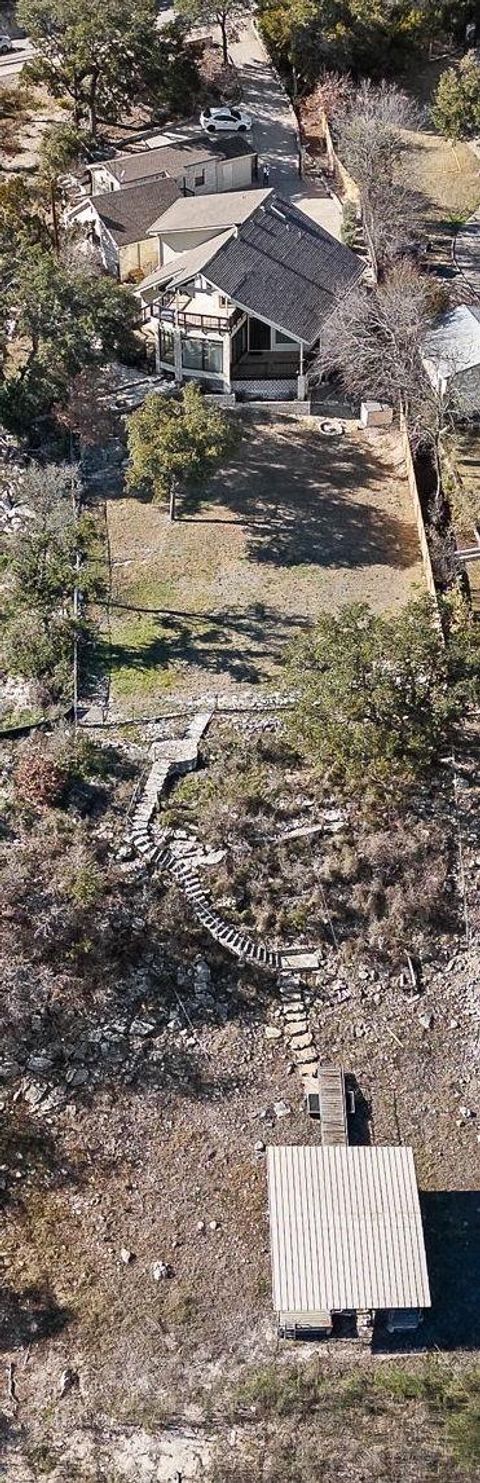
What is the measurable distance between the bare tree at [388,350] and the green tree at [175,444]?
556cm

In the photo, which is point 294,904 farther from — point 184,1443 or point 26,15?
point 26,15

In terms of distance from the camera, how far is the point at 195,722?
97.2 feet

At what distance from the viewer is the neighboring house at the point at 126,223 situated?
43.5 m

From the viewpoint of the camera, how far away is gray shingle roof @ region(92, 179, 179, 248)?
43.6 metres

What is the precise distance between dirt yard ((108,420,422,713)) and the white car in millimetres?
19018

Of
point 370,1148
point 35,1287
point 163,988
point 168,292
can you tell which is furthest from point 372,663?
point 168,292

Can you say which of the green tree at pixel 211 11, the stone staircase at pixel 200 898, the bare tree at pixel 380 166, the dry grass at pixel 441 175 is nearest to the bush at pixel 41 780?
the stone staircase at pixel 200 898

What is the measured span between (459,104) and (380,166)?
5280 millimetres

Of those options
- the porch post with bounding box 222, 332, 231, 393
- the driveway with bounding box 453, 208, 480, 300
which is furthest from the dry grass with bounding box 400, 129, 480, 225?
the porch post with bounding box 222, 332, 231, 393

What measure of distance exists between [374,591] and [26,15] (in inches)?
1281

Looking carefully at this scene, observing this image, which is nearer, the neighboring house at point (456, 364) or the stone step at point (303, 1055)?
the stone step at point (303, 1055)

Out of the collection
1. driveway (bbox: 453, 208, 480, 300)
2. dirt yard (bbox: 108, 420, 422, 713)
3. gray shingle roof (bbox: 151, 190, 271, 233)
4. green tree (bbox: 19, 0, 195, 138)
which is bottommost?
dirt yard (bbox: 108, 420, 422, 713)

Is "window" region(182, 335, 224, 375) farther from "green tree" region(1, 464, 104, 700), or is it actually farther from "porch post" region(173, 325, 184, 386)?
"green tree" region(1, 464, 104, 700)

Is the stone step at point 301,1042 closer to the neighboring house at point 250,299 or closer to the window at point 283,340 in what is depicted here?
the neighboring house at point 250,299
